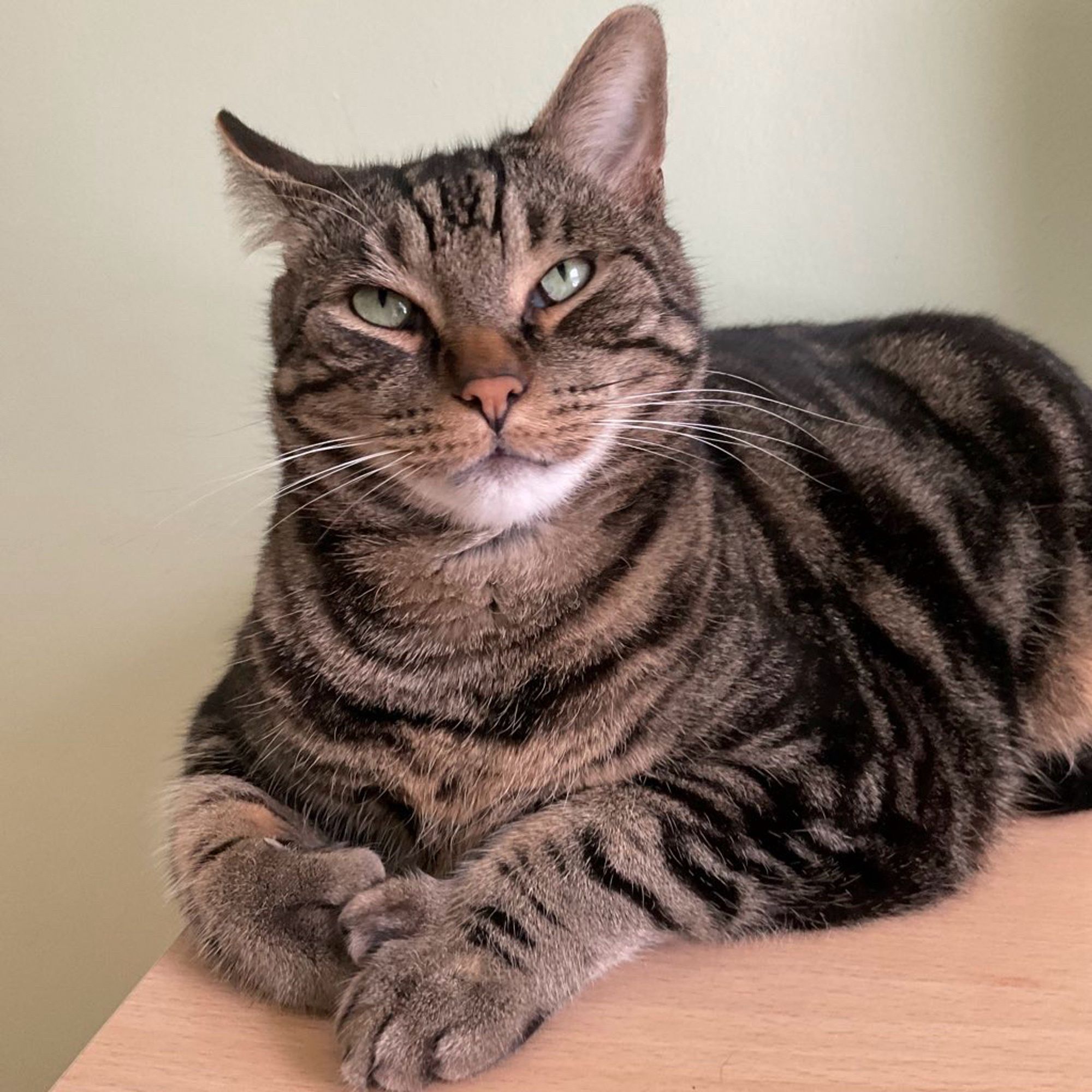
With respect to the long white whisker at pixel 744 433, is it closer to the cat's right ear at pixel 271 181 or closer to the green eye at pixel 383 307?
the green eye at pixel 383 307

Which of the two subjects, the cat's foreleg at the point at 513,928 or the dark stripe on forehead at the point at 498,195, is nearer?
the cat's foreleg at the point at 513,928

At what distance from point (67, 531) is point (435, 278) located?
850 mm

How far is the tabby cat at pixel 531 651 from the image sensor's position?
2.52ft

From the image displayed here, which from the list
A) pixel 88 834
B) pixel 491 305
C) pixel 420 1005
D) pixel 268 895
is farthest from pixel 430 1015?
pixel 88 834

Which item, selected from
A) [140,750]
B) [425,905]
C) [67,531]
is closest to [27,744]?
[140,750]

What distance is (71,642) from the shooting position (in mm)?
1434

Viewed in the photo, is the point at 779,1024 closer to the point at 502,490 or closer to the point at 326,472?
the point at 502,490

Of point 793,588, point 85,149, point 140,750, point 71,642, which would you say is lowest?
point 140,750

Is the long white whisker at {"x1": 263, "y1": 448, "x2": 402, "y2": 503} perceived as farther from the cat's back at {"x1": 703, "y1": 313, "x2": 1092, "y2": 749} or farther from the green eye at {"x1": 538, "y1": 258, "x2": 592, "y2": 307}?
the cat's back at {"x1": 703, "y1": 313, "x2": 1092, "y2": 749}

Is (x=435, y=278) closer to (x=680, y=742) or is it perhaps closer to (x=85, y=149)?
(x=680, y=742)

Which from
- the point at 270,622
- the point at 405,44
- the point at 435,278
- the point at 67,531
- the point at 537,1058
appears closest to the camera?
the point at 537,1058

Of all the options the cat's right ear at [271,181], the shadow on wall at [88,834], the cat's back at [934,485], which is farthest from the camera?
the shadow on wall at [88,834]

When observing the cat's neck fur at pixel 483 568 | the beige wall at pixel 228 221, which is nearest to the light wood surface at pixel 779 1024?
the cat's neck fur at pixel 483 568

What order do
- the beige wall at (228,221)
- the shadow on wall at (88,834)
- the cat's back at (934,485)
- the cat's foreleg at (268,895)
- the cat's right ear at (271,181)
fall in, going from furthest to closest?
the shadow on wall at (88,834) < the beige wall at (228,221) < the cat's back at (934,485) < the cat's right ear at (271,181) < the cat's foreleg at (268,895)
